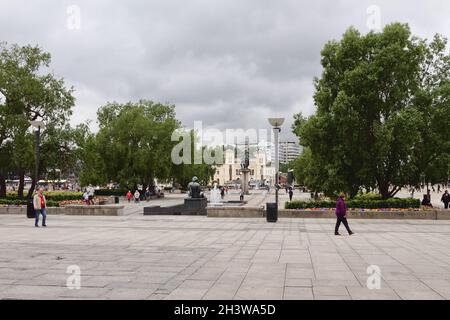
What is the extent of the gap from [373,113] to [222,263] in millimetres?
20000

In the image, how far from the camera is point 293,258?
11.6m

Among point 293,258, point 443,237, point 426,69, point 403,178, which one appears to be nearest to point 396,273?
point 293,258

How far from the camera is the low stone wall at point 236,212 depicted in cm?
2647

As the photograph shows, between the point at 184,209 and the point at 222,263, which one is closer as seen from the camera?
the point at 222,263

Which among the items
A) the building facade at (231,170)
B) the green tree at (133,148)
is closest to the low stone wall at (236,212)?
the green tree at (133,148)

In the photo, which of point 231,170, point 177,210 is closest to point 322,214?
point 177,210

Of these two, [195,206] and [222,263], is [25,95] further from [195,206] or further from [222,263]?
[222,263]

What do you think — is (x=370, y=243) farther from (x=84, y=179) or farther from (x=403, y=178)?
(x=84, y=179)

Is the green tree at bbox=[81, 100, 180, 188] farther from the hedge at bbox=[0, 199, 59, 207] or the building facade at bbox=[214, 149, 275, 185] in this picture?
the building facade at bbox=[214, 149, 275, 185]

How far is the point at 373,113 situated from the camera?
2803 cm

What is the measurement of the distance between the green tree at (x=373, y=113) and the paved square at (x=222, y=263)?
8.98 metres

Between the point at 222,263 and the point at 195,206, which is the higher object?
the point at 195,206

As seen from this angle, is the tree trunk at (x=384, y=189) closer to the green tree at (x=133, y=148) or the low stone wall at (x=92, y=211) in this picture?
the low stone wall at (x=92, y=211)
